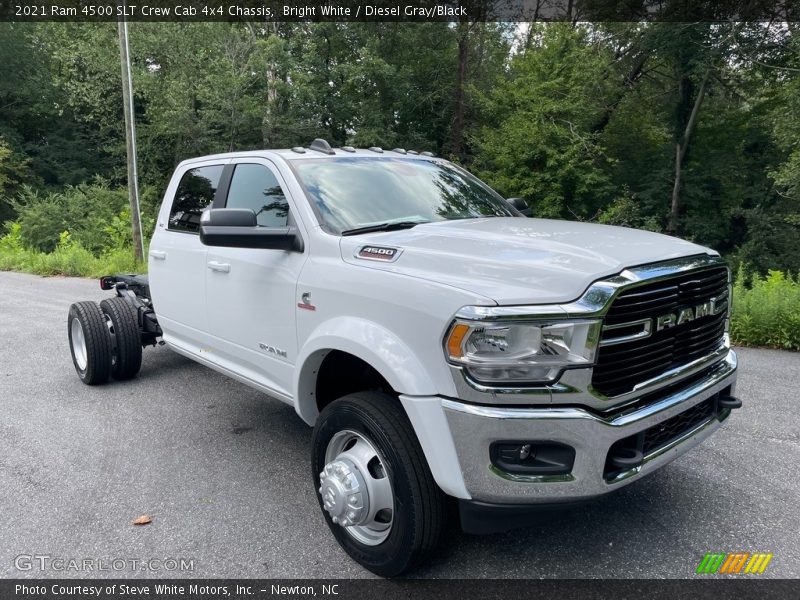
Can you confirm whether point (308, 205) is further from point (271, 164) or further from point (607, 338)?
point (607, 338)

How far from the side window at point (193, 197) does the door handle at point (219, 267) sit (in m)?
0.49

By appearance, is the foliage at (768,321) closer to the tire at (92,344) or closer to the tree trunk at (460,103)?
the tire at (92,344)

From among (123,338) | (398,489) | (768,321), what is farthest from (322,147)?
(768,321)

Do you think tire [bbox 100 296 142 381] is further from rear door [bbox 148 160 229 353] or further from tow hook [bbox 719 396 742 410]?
tow hook [bbox 719 396 742 410]

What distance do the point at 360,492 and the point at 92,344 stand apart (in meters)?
3.62

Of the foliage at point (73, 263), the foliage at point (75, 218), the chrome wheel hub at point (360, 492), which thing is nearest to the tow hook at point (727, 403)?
the chrome wheel hub at point (360, 492)

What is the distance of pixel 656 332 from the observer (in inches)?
95.3

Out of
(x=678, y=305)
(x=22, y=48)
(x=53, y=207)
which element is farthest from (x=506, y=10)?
(x=678, y=305)

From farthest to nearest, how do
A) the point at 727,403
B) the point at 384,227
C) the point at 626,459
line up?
1. the point at 384,227
2. the point at 727,403
3. the point at 626,459

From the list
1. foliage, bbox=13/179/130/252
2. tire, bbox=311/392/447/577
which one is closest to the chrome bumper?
→ tire, bbox=311/392/447/577

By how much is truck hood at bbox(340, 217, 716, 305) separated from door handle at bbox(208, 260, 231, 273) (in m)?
1.10

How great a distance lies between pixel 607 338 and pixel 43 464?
3.64 metres

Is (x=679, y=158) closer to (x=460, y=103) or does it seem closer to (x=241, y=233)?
(x=460, y=103)

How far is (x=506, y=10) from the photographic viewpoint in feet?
88.4
